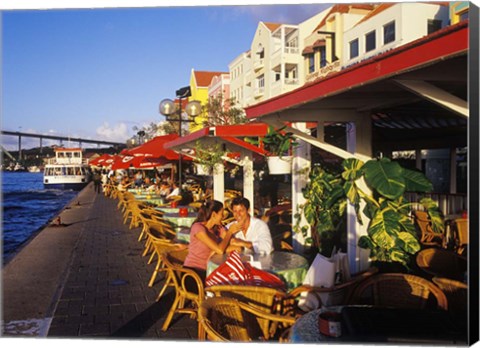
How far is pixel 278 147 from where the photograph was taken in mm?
8383

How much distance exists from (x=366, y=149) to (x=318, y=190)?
136 cm

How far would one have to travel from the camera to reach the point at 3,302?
6355 millimetres

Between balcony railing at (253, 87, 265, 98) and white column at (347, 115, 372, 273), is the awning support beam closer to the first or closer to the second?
white column at (347, 115, 372, 273)

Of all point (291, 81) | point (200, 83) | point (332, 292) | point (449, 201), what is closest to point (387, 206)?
point (332, 292)

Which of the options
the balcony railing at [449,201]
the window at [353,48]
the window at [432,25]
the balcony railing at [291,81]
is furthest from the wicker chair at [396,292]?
the balcony railing at [291,81]

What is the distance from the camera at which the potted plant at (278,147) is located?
26.5 feet

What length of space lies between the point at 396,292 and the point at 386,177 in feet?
3.61

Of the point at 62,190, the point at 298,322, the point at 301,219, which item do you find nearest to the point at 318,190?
the point at 301,219

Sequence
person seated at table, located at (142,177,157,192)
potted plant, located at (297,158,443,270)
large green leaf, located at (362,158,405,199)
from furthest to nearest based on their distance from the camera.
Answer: person seated at table, located at (142,177,157,192), potted plant, located at (297,158,443,270), large green leaf, located at (362,158,405,199)

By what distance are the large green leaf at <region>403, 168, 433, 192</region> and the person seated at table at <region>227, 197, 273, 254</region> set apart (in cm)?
161

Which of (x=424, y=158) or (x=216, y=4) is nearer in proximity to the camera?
(x=216, y=4)

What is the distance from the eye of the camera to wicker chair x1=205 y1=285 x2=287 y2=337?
13.8 ft

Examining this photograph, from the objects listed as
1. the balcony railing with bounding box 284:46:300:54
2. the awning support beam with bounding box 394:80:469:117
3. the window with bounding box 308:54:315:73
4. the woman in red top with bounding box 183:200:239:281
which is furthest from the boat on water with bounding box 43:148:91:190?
the awning support beam with bounding box 394:80:469:117

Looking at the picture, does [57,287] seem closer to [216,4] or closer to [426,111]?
[216,4]
